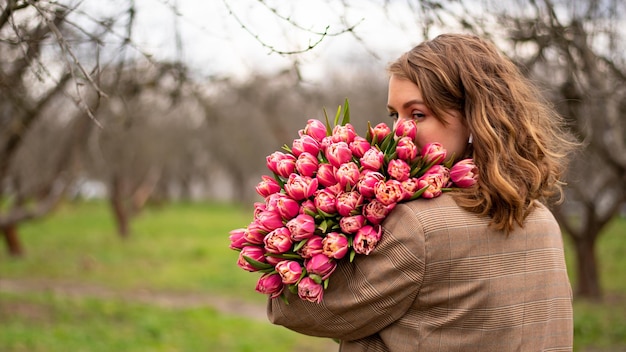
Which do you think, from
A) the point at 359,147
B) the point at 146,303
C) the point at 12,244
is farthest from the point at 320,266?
the point at 12,244

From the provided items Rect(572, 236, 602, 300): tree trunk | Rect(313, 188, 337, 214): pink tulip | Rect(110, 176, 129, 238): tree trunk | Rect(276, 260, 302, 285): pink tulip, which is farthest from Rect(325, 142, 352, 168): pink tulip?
Rect(110, 176, 129, 238): tree trunk

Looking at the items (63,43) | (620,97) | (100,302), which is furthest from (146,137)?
(63,43)

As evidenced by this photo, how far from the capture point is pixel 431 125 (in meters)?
1.95

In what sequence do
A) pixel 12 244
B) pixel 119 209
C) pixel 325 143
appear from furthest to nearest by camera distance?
pixel 119 209 → pixel 12 244 → pixel 325 143

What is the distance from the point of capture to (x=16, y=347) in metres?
6.17

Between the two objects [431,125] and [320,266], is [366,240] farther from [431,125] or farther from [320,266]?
[431,125]

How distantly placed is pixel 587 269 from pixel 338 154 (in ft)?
32.9

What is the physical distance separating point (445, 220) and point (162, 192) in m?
38.1

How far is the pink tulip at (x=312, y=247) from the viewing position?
5.99 ft

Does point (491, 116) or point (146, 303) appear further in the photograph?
point (146, 303)

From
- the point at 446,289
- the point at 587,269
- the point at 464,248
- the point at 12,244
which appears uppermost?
the point at 12,244

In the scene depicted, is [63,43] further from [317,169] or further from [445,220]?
[445,220]

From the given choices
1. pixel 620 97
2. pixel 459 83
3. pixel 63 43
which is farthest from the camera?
pixel 620 97

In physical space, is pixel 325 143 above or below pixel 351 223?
above
